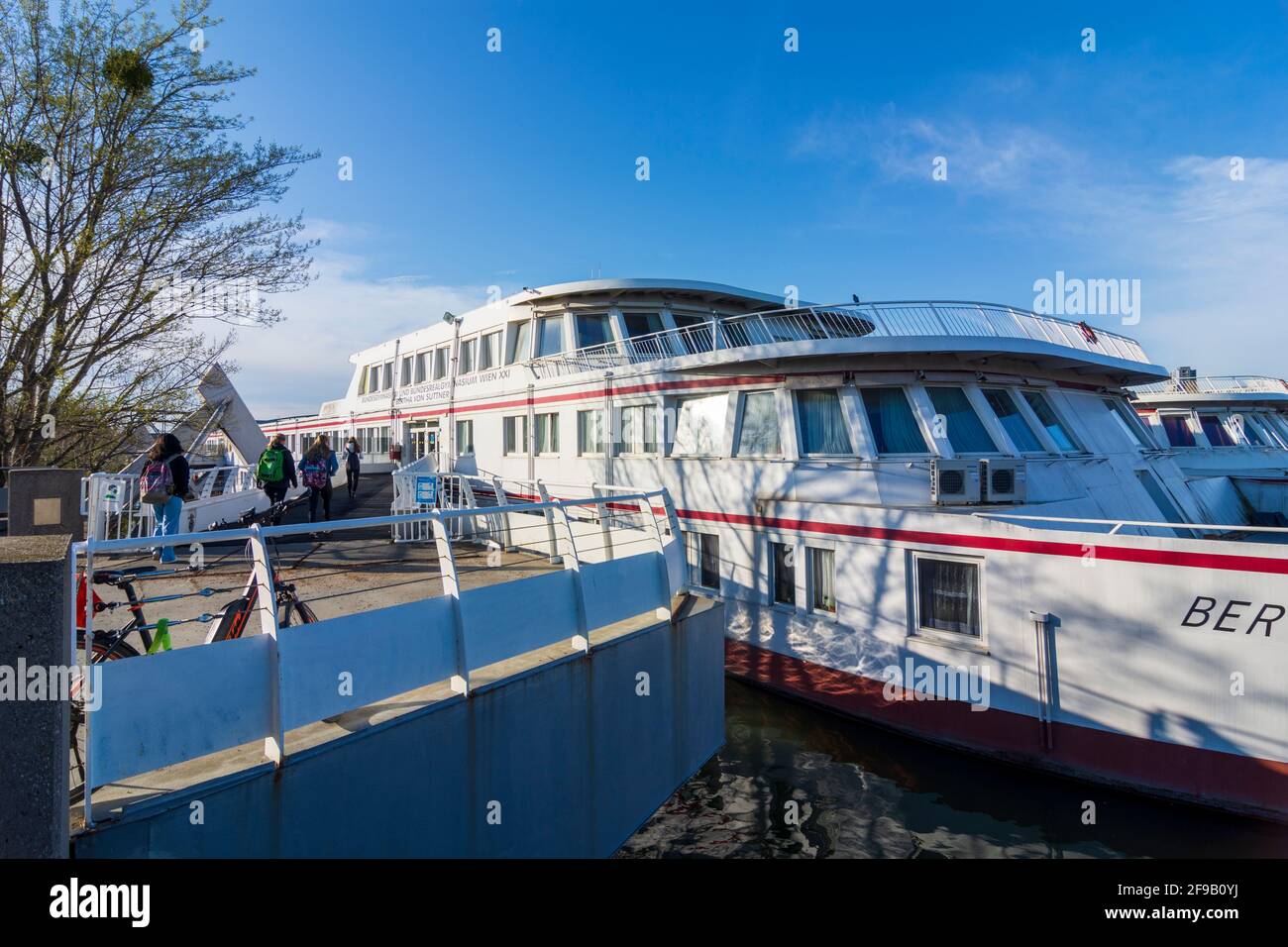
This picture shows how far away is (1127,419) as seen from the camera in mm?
13812

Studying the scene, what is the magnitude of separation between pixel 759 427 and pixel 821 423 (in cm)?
120

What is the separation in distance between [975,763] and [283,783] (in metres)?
8.76

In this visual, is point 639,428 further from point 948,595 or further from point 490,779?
point 490,779

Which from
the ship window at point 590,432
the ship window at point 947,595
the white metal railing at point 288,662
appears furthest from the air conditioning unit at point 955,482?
the ship window at point 590,432

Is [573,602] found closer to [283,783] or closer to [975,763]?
[283,783]

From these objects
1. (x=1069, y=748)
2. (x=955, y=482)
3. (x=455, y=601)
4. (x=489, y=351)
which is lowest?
(x=1069, y=748)

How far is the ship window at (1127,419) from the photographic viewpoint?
13406 mm

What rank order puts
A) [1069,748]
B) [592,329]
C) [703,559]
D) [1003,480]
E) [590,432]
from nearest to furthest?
[1069,748] < [1003,480] < [703,559] < [590,432] < [592,329]

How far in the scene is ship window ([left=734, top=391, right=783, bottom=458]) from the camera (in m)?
12.2

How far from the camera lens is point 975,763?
9188mm

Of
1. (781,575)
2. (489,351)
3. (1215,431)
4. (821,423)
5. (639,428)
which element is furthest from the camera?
(1215,431)

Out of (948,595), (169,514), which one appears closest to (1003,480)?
(948,595)

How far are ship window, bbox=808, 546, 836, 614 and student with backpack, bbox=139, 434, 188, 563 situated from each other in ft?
29.8

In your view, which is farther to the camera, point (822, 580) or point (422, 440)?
point (422, 440)
